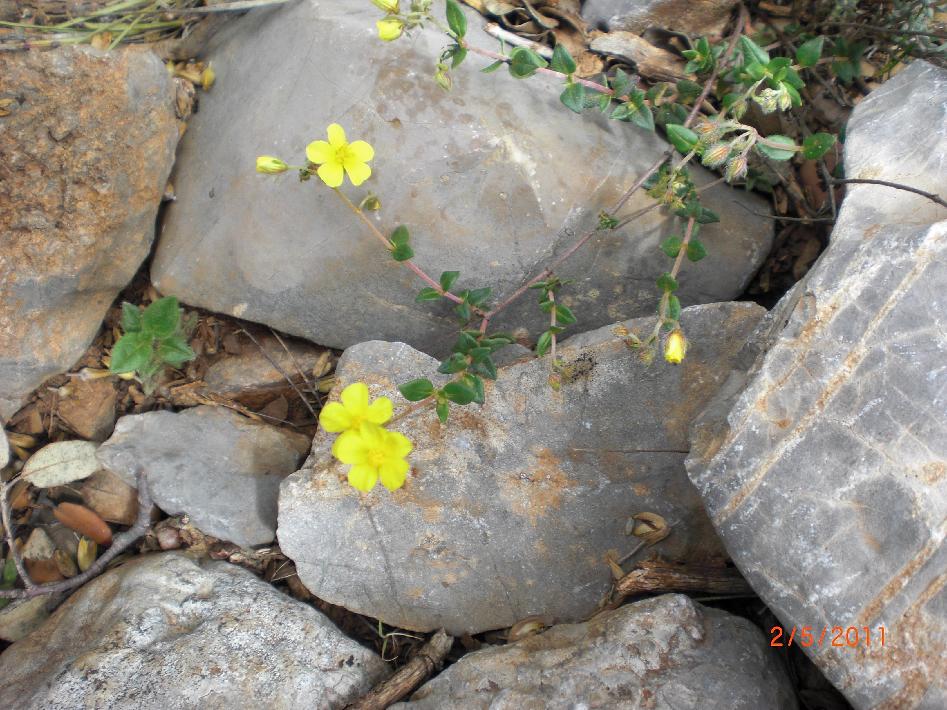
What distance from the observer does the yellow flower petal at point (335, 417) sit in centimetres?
258

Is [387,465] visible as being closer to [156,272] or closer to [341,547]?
[341,547]

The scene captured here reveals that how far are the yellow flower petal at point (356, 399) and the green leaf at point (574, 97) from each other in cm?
139

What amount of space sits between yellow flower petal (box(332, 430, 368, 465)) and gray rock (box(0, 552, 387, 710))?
71 cm

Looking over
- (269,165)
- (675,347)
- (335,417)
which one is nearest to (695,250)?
(675,347)

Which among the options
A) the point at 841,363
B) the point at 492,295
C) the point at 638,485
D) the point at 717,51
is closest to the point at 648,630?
the point at 638,485

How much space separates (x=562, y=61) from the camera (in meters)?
3.03

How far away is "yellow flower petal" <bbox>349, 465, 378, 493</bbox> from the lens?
252cm

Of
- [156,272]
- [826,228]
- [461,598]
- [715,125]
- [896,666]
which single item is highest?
[715,125]

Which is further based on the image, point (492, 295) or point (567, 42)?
point (567, 42)

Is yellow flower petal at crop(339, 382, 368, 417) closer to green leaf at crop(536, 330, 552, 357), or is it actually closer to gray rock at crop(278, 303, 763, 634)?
gray rock at crop(278, 303, 763, 634)

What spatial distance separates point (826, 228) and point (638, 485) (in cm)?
151

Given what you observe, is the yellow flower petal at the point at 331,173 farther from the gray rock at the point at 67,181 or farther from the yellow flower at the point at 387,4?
the gray rock at the point at 67,181

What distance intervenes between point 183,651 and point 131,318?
1.35 metres

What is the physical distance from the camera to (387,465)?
8.36 feet
